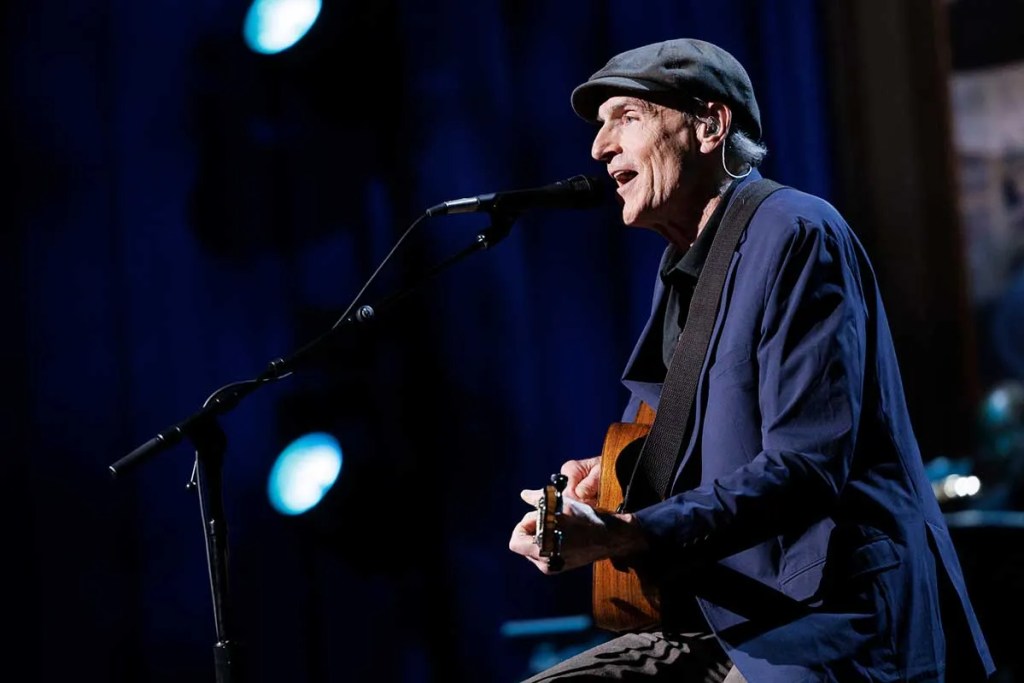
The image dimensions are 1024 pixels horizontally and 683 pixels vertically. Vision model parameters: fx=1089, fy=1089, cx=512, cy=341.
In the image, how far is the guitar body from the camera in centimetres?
218

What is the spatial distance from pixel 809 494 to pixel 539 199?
867 millimetres

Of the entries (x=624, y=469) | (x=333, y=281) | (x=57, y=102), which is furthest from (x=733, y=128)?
(x=57, y=102)

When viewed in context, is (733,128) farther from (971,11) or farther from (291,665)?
(971,11)

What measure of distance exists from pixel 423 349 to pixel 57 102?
1345 mm

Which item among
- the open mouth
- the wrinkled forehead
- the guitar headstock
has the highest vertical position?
the wrinkled forehead

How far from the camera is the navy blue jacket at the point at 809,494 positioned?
1738 millimetres

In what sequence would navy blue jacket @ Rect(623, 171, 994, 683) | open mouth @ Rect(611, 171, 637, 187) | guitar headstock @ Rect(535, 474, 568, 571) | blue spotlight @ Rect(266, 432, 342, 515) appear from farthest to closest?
1. blue spotlight @ Rect(266, 432, 342, 515)
2. open mouth @ Rect(611, 171, 637, 187)
3. navy blue jacket @ Rect(623, 171, 994, 683)
4. guitar headstock @ Rect(535, 474, 568, 571)

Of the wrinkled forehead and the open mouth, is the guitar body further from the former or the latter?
the wrinkled forehead

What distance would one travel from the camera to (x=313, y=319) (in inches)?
137

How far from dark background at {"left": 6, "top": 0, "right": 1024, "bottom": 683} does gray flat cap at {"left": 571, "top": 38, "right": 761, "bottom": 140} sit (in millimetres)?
852

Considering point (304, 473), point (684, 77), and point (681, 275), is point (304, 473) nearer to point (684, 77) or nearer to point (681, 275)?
point (681, 275)

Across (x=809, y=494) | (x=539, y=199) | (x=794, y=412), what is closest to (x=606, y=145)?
(x=539, y=199)

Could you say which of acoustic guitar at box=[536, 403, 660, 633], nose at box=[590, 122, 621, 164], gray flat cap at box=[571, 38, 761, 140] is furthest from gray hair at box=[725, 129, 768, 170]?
acoustic guitar at box=[536, 403, 660, 633]

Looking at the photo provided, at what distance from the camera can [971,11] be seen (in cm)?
482
